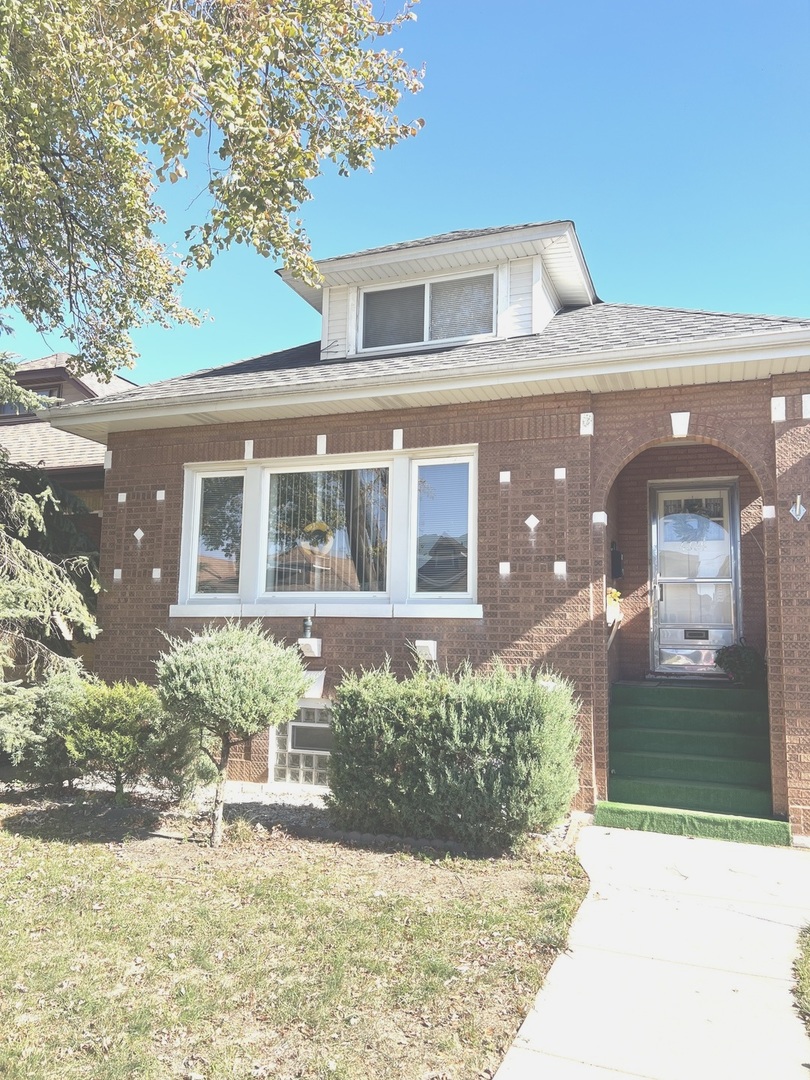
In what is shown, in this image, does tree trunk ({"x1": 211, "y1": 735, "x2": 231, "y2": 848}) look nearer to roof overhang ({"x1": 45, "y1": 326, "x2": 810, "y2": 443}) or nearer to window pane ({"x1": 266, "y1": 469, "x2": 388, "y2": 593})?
window pane ({"x1": 266, "y1": 469, "x2": 388, "y2": 593})

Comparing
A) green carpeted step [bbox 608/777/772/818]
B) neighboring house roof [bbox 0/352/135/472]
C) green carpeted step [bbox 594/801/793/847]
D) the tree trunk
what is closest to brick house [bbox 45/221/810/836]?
green carpeted step [bbox 608/777/772/818]

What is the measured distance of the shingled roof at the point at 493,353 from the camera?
7285 mm

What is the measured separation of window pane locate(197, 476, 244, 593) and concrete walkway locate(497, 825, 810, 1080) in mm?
5211

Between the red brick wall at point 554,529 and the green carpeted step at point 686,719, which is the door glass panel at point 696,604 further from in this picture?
the green carpeted step at point 686,719

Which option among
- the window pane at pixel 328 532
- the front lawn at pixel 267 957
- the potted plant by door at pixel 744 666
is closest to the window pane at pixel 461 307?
the window pane at pixel 328 532

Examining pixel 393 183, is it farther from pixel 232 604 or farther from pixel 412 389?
pixel 232 604

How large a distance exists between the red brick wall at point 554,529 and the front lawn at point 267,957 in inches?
87.0

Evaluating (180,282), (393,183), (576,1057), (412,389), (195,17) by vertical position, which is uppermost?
(393,183)

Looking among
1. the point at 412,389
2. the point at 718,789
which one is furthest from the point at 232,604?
the point at 718,789

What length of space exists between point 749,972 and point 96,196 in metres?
8.49

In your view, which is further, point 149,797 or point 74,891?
point 149,797

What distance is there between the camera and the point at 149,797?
761 centimetres

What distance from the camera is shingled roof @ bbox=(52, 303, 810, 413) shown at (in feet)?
23.9

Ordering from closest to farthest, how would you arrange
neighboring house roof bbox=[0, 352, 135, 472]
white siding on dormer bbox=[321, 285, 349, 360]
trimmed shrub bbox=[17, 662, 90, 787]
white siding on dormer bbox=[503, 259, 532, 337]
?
1. trimmed shrub bbox=[17, 662, 90, 787]
2. white siding on dormer bbox=[503, 259, 532, 337]
3. white siding on dormer bbox=[321, 285, 349, 360]
4. neighboring house roof bbox=[0, 352, 135, 472]
